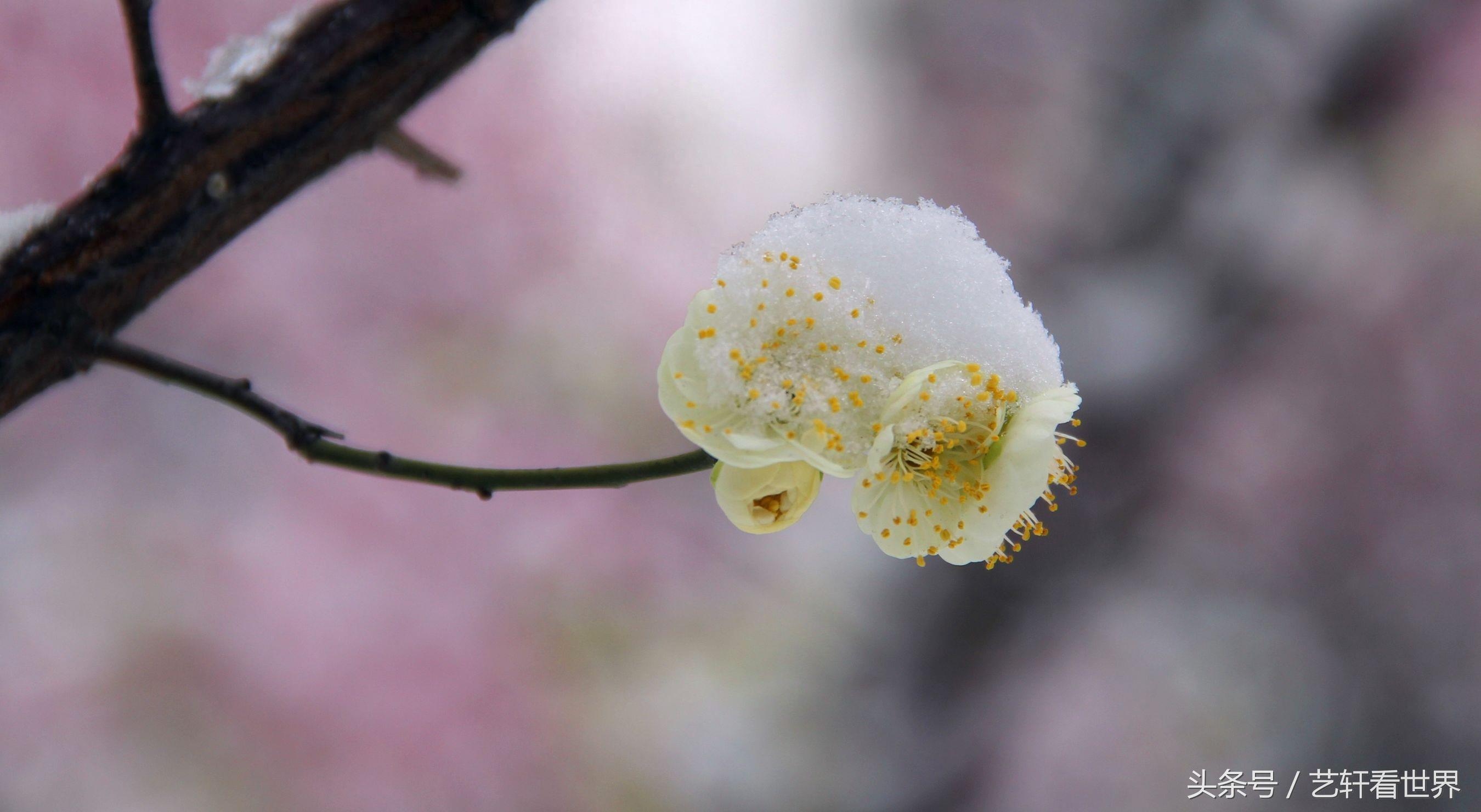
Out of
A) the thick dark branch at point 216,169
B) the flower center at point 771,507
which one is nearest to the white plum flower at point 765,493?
the flower center at point 771,507

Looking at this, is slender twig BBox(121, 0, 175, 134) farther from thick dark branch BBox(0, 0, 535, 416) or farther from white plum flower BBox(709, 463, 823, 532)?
white plum flower BBox(709, 463, 823, 532)

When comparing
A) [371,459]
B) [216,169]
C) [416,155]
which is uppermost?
[416,155]

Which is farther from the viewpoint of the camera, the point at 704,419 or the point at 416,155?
the point at 416,155

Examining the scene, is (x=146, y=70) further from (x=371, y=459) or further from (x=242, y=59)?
(x=371, y=459)

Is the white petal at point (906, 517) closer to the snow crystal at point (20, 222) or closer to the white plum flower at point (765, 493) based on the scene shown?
the white plum flower at point (765, 493)

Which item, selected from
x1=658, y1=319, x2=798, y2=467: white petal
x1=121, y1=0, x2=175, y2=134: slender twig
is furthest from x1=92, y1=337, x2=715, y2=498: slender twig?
x1=121, y1=0, x2=175, y2=134: slender twig

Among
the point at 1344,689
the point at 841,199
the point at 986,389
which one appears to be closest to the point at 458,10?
the point at 841,199

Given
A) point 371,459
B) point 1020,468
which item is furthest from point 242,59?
point 1020,468

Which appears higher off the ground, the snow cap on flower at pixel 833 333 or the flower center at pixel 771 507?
the snow cap on flower at pixel 833 333
